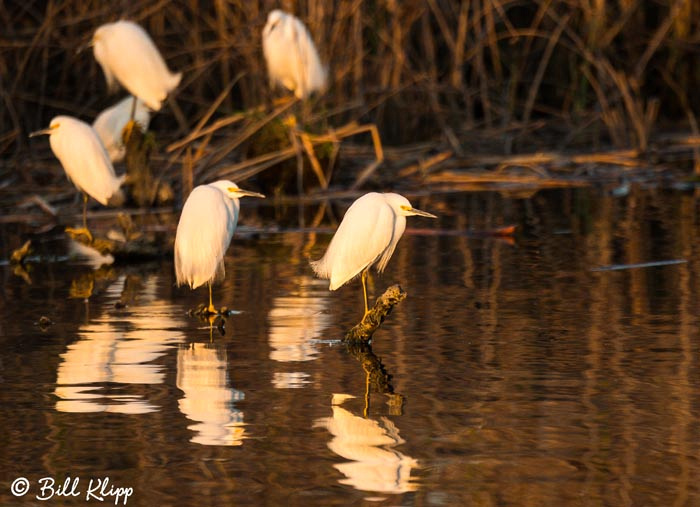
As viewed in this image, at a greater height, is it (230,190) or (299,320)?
(230,190)

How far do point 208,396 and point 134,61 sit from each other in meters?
6.52

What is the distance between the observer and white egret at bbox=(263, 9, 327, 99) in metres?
12.3

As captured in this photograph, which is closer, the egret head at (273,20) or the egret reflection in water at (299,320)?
the egret reflection in water at (299,320)

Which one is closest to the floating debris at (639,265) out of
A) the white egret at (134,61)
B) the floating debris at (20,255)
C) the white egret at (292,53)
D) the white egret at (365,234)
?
the white egret at (365,234)

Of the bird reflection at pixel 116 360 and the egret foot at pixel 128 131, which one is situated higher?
the egret foot at pixel 128 131

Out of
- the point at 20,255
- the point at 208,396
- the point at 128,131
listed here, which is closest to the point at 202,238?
the point at 208,396

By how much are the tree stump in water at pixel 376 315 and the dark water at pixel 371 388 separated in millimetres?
113

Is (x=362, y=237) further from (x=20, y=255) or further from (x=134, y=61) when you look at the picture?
(x=134, y=61)

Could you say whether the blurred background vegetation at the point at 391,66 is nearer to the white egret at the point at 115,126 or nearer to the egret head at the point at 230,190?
the white egret at the point at 115,126

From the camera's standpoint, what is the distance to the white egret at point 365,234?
625 cm

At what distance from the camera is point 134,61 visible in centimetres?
1125

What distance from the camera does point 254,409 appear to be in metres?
4.93

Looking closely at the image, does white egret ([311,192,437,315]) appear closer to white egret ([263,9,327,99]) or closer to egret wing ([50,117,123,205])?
egret wing ([50,117,123,205])

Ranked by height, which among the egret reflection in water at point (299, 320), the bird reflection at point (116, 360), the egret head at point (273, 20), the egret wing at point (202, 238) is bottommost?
the bird reflection at point (116, 360)
